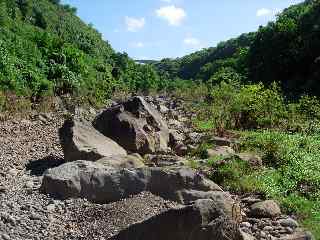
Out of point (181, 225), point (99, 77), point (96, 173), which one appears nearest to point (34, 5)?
point (99, 77)

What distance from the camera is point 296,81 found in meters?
51.5

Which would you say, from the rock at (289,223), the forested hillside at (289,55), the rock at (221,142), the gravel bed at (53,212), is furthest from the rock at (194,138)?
the forested hillside at (289,55)

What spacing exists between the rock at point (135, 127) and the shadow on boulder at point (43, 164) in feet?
6.68

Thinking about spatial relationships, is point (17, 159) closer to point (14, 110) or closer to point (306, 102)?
point (14, 110)

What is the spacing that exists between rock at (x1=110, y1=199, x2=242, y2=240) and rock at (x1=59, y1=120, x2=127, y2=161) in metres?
6.02

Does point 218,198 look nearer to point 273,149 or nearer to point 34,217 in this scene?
point 34,217

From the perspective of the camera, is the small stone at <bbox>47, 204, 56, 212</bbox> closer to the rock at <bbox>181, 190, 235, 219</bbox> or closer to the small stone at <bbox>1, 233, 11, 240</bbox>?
the small stone at <bbox>1, 233, 11, 240</bbox>

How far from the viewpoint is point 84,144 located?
15.4 meters

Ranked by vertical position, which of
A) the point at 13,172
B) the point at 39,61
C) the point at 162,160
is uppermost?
the point at 39,61

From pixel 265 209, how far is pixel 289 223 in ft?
2.37

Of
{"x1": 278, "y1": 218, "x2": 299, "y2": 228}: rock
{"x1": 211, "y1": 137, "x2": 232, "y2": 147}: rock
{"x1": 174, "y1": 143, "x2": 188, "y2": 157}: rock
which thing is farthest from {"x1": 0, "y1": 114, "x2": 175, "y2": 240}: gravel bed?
{"x1": 211, "y1": 137, "x2": 232, "y2": 147}: rock

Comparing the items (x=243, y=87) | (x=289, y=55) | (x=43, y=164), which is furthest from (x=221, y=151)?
(x=289, y=55)

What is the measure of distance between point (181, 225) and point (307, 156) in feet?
28.9

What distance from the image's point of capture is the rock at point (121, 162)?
13664 mm
